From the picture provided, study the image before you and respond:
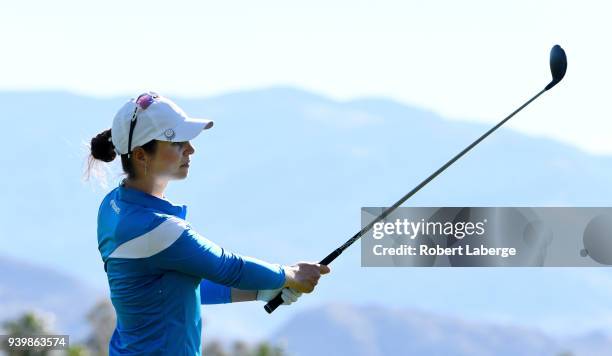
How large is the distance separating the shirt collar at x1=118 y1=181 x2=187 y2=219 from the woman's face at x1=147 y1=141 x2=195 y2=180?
0.09m

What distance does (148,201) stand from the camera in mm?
4555

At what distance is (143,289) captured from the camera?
14.9 ft

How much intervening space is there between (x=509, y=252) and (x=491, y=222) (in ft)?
1.89

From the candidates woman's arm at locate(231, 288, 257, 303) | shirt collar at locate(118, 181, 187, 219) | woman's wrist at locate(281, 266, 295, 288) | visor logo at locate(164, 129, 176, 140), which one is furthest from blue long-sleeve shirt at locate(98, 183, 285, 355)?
woman's arm at locate(231, 288, 257, 303)

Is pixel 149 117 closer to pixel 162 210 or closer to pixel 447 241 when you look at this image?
pixel 162 210

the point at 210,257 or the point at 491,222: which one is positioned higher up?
the point at 210,257

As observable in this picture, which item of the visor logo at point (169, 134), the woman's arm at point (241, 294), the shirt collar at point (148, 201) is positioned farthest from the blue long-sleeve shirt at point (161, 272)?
the woman's arm at point (241, 294)


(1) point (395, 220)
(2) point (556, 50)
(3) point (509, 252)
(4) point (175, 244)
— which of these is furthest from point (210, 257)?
(3) point (509, 252)

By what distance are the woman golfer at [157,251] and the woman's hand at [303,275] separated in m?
0.05

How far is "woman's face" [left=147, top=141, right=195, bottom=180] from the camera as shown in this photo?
15.1ft

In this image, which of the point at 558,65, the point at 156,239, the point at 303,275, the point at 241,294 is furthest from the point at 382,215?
the point at 558,65

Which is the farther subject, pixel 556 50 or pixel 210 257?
pixel 556 50

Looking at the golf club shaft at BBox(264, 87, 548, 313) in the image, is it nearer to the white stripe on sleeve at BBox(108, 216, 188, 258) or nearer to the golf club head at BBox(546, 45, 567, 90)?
the golf club head at BBox(546, 45, 567, 90)

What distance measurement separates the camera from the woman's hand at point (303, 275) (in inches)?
189
